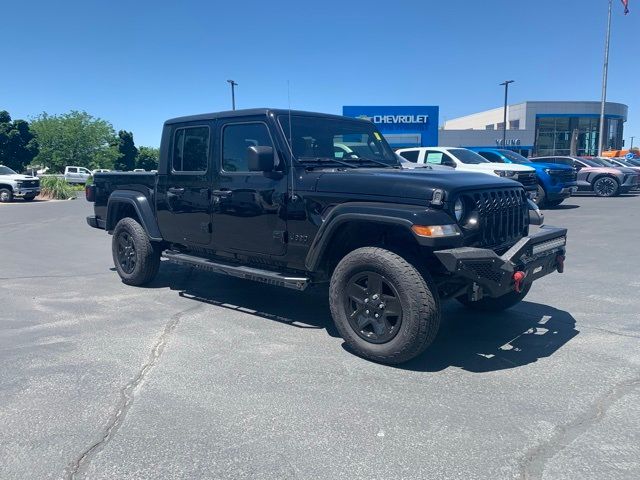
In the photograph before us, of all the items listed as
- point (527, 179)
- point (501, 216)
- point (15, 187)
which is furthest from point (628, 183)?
point (15, 187)

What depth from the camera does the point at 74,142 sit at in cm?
5897

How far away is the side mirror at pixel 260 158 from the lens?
479cm

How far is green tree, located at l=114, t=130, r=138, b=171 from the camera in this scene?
63.6 meters

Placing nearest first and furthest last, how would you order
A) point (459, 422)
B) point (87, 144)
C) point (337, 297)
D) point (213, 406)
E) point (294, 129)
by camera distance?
point (459, 422), point (213, 406), point (337, 297), point (294, 129), point (87, 144)

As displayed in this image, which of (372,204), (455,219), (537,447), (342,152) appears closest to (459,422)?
(537,447)

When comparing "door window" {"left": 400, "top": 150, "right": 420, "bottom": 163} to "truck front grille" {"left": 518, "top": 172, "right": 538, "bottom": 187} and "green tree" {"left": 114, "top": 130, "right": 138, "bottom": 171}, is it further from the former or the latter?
"green tree" {"left": 114, "top": 130, "right": 138, "bottom": 171}

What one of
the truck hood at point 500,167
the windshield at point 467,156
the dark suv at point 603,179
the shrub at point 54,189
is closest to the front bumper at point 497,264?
the truck hood at point 500,167

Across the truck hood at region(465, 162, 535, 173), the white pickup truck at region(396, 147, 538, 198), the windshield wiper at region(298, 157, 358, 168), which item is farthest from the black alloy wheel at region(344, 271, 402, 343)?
the truck hood at region(465, 162, 535, 173)

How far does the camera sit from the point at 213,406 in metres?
3.62

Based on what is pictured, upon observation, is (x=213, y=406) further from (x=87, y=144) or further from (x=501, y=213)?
(x=87, y=144)

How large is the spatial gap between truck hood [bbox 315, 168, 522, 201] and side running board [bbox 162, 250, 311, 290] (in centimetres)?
84

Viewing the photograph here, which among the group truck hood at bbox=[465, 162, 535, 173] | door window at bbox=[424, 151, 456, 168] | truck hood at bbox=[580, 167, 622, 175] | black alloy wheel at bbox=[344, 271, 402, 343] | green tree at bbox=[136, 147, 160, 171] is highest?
green tree at bbox=[136, 147, 160, 171]

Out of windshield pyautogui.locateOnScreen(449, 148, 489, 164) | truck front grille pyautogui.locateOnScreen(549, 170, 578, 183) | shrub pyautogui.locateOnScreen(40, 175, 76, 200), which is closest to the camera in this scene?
windshield pyautogui.locateOnScreen(449, 148, 489, 164)

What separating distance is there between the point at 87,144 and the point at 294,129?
60745 mm
